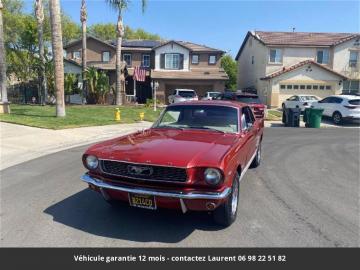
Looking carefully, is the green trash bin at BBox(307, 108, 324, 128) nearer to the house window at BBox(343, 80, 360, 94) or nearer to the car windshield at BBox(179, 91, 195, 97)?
Result: the car windshield at BBox(179, 91, 195, 97)

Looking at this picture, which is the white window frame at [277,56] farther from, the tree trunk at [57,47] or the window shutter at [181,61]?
the tree trunk at [57,47]

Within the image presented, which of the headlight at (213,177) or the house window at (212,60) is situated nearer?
the headlight at (213,177)

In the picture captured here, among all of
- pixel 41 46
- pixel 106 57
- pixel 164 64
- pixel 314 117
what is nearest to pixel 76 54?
pixel 106 57

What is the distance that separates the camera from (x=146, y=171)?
3.88 m

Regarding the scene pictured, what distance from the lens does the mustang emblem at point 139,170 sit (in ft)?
12.7

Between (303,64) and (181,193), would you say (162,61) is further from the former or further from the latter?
(181,193)

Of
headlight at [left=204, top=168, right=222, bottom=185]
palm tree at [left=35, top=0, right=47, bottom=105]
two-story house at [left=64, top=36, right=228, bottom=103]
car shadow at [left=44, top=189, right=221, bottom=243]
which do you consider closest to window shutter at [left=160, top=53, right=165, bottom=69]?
two-story house at [left=64, top=36, right=228, bottom=103]

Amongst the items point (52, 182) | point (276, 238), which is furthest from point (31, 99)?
point (276, 238)

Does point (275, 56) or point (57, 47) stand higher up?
point (275, 56)

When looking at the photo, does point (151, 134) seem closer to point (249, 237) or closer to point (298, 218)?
point (249, 237)

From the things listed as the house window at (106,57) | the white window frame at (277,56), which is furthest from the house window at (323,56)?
the house window at (106,57)

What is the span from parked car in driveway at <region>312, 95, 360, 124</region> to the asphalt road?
1309cm

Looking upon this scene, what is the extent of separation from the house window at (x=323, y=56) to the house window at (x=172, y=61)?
45.5 ft

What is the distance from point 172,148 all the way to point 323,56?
105 feet
